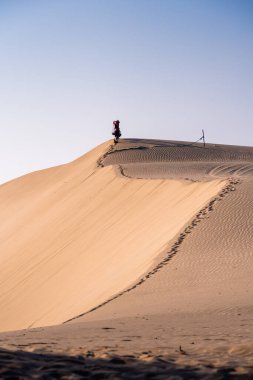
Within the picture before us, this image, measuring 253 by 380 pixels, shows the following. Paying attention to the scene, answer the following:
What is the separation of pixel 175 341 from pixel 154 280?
5129 mm

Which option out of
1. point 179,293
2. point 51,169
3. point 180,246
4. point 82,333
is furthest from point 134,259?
point 51,169

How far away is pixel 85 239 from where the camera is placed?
65.5ft

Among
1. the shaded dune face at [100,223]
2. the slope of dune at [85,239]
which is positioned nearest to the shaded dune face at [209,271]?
the shaded dune face at [100,223]

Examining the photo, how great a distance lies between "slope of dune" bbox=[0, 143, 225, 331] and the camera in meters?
14.8

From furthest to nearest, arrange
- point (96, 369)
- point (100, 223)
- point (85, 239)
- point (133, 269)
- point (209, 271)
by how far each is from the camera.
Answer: point (100, 223), point (85, 239), point (133, 269), point (209, 271), point (96, 369)

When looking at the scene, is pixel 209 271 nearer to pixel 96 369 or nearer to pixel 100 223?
pixel 96 369

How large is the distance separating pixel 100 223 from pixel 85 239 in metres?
1.28

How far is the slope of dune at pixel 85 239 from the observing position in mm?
14837

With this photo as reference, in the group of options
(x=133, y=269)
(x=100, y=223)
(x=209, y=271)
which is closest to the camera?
(x=209, y=271)

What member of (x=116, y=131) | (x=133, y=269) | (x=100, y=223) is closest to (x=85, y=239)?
(x=100, y=223)

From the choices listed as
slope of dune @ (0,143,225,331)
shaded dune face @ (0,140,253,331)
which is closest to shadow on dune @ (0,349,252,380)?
shaded dune face @ (0,140,253,331)

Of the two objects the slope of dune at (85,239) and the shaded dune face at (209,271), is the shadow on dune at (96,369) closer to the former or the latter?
the shaded dune face at (209,271)

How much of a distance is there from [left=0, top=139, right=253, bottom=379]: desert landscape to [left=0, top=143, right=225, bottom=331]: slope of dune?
0.06m

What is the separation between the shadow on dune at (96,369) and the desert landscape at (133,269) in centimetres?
1
